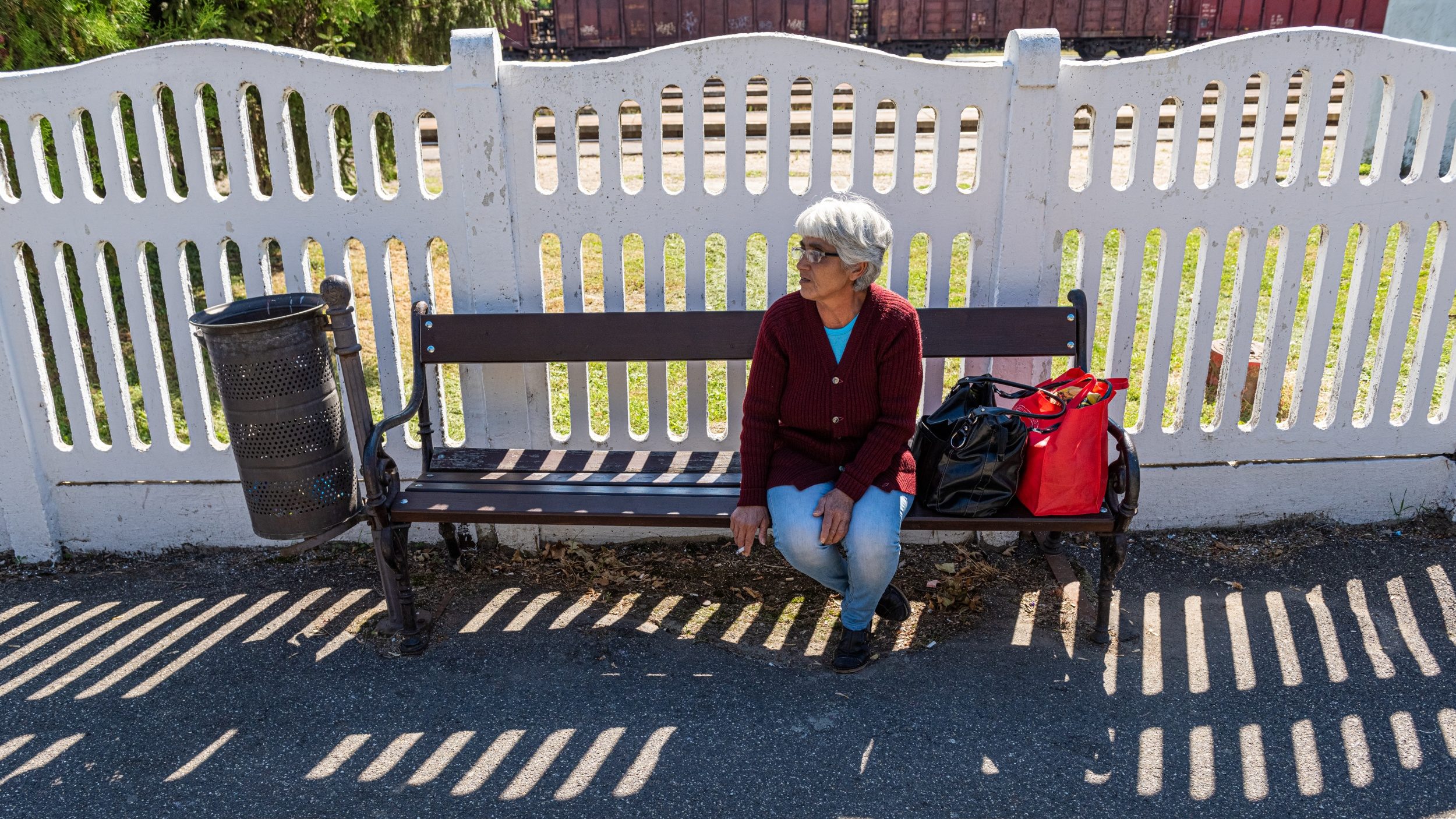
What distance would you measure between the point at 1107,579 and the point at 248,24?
5.53 m

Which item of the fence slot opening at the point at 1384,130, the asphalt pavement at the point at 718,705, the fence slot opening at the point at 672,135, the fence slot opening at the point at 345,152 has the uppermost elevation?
the fence slot opening at the point at 1384,130

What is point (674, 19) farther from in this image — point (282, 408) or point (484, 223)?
point (282, 408)

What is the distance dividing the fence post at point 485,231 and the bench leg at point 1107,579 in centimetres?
218

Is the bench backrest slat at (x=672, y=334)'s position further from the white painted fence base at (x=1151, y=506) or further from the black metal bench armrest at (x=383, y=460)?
the white painted fence base at (x=1151, y=506)

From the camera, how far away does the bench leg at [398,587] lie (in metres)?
3.70

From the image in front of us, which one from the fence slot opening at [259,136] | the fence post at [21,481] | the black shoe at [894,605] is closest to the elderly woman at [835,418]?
the black shoe at [894,605]

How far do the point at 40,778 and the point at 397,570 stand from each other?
3.79 feet

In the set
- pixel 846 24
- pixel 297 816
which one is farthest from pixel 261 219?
pixel 846 24

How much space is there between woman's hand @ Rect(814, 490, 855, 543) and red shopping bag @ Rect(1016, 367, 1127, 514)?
59 centimetres

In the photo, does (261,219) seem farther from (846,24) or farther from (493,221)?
(846,24)

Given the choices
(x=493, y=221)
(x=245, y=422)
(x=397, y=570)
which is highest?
(x=493, y=221)

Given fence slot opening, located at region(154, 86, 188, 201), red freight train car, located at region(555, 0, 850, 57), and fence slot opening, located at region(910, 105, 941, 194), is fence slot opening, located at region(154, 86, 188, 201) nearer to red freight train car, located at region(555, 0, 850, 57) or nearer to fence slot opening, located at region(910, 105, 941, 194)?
fence slot opening, located at region(910, 105, 941, 194)

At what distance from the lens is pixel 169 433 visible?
439 cm

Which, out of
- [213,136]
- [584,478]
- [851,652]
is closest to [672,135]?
[213,136]
